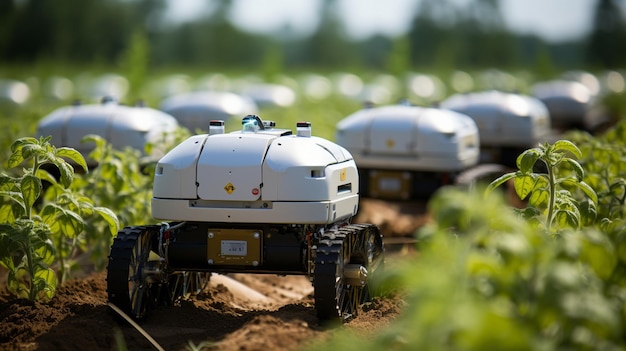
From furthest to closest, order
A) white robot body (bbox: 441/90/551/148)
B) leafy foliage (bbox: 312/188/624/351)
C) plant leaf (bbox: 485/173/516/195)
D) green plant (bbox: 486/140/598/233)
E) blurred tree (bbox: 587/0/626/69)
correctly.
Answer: blurred tree (bbox: 587/0/626/69)
white robot body (bbox: 441/90/551/148)
green plant (bbox: 486/140/598/233)
plant leaf (bbox: 485/173/516/195)
leafy foliage (bbox: 312/188/624/351)

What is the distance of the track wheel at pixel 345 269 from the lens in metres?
6.89


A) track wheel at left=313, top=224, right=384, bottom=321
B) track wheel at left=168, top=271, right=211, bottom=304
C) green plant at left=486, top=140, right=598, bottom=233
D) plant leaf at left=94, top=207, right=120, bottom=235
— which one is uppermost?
green plant at left=486, top=140, right=598, bottom=233

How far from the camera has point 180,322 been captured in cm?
750

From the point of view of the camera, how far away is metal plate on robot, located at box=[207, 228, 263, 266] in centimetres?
743

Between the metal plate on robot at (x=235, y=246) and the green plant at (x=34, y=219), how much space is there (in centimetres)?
86

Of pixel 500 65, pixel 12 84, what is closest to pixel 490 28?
pixel 500 65

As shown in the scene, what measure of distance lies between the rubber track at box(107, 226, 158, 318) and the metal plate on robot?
561 millimetres

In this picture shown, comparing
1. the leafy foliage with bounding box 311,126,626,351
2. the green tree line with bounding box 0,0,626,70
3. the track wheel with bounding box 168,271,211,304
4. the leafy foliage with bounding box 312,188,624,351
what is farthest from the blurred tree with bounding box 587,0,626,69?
the leafy foliage with bounding box 312,188,624,351

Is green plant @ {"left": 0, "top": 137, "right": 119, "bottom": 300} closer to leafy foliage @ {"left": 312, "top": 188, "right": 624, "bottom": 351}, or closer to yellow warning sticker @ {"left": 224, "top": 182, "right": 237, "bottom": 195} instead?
yellow warning sticker @ {"left": 224, "top": 182, "right": 237, "bottom": 195}

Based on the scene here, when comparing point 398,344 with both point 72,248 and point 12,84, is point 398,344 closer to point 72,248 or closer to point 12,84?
point 72,248

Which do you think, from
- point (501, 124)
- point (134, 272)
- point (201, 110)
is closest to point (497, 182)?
point (134, 272)

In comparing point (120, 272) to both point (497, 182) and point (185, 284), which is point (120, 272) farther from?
point (497, 182)

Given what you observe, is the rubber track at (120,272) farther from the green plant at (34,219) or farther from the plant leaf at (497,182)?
the plant leaf at (497,182)

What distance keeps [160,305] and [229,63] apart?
87.5m
